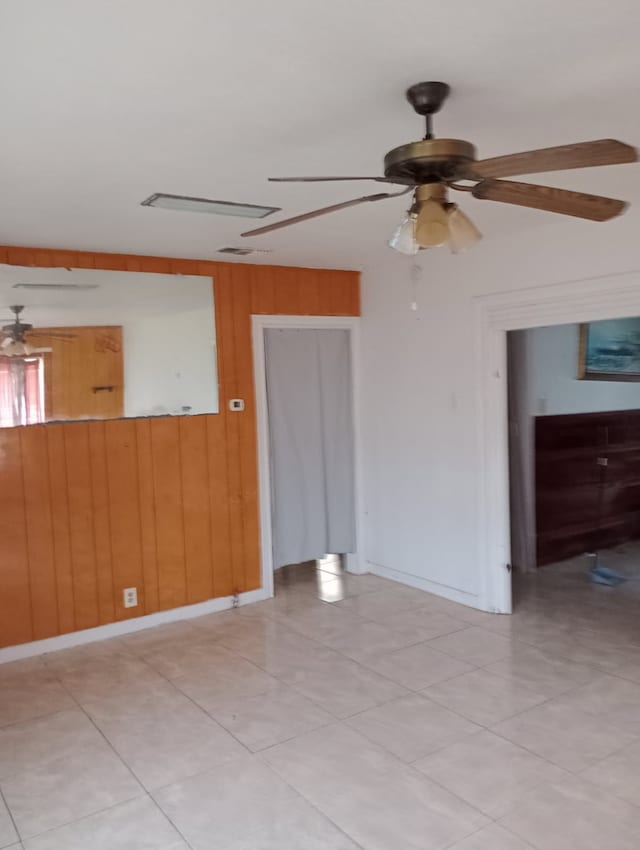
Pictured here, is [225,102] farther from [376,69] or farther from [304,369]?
[304,369]

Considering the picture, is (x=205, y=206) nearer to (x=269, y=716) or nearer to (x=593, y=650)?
(x=269, y=716)

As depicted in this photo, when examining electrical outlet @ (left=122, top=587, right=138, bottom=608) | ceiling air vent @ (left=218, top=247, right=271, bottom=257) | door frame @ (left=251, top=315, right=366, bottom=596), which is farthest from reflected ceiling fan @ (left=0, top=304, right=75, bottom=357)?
electrical outlet @ (left=122, top=587, right=138, bottom=608)

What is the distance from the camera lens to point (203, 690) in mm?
3453

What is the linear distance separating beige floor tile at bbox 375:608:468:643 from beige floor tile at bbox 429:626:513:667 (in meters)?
Result: 0.07

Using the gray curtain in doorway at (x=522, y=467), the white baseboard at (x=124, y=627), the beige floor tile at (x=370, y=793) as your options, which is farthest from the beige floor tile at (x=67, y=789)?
the gray curtain in doorway at (x=522, y=467)

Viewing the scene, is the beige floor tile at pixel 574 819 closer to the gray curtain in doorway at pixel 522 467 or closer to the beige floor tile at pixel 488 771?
the beige floor tile at pixel 488 771

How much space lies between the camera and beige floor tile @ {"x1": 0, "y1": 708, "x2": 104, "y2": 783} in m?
2.86

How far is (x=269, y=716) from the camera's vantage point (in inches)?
124

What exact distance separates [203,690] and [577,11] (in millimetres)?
3225

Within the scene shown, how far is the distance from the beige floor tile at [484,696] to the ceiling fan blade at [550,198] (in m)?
2.20

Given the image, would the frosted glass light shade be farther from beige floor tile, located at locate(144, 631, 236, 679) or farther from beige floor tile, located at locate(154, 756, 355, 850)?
beige floor tile, located at locate(144, 631, 236, 679)

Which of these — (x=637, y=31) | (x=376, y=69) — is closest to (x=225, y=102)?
(x=376, y=69)

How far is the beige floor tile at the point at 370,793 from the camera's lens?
231 centimetres

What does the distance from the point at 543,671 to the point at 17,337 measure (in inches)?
135
